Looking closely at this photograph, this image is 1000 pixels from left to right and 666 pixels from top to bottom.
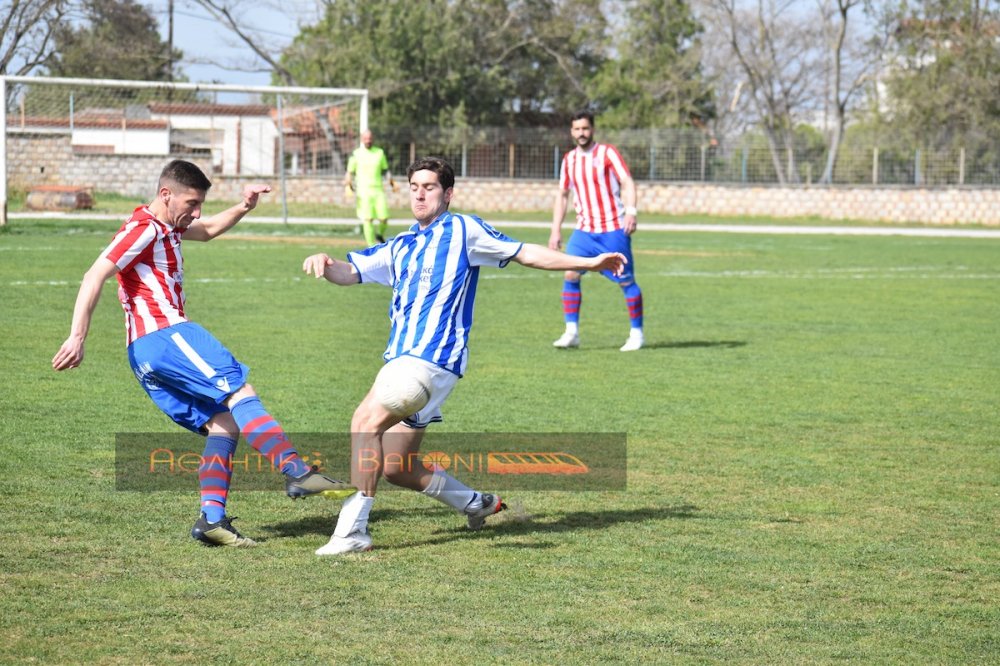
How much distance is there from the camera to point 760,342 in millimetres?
12727

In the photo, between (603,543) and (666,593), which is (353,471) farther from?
(666,593)

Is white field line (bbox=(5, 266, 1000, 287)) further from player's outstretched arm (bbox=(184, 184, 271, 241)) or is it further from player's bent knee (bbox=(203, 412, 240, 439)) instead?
player's bent knee (bbox=(203, 412, 240, 439))

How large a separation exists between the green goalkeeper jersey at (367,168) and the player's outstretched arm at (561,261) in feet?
59.3

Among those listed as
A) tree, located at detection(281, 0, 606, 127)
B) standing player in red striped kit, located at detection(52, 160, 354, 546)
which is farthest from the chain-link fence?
standing player in red striped kit, located at detection(52, 160, 354, 546)

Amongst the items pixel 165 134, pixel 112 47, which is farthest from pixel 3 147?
pixel 112 47

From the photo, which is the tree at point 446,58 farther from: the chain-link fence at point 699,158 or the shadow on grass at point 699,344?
the shadow on grass at point 699,344

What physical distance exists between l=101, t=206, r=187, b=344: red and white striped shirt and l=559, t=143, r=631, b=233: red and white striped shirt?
7.04 m

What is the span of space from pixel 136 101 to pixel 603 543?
1013 inches

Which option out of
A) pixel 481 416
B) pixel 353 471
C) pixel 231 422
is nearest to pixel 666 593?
pixel 353 471

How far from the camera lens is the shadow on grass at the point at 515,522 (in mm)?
5723

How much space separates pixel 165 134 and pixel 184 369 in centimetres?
2550

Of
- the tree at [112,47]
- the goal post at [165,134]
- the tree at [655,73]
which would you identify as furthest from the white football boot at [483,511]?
the tree at [655,73]

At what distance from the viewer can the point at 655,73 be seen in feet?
178

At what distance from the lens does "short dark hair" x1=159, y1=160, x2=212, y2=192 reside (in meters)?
5.60
